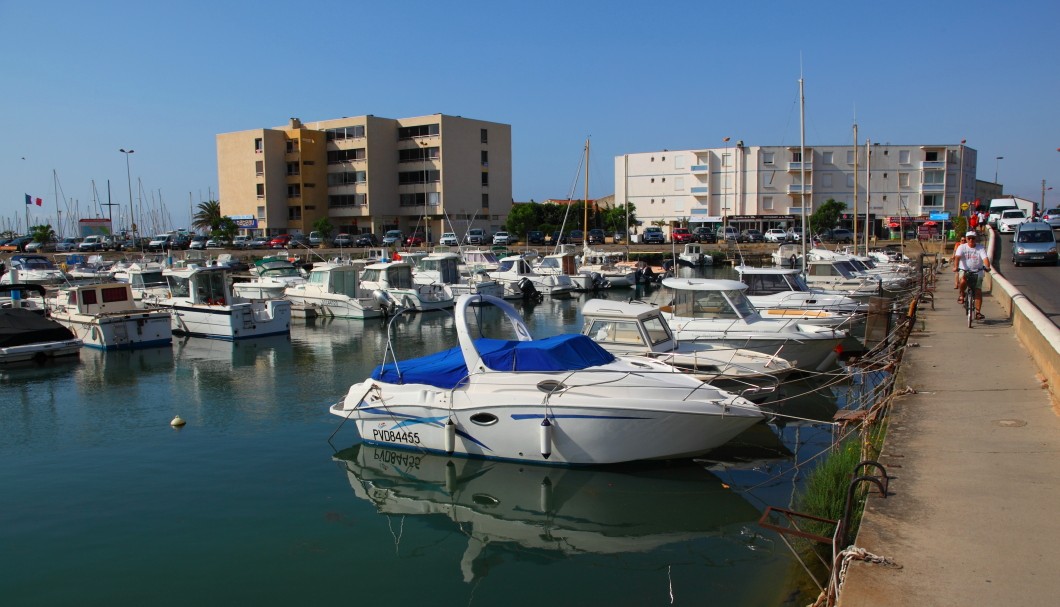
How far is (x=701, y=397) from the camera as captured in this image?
12.4m

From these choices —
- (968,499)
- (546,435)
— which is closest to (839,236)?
(546,435)

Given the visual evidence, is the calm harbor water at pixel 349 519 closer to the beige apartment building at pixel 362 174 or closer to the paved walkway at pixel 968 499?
the paved walkway at pixel 968 499

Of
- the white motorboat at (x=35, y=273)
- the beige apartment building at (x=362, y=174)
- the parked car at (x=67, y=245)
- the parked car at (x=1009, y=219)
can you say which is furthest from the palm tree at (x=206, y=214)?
the parked car at (x=1009, y=219)

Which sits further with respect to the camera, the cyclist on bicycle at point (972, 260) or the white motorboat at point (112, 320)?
the white motorboat at point (112, 320)

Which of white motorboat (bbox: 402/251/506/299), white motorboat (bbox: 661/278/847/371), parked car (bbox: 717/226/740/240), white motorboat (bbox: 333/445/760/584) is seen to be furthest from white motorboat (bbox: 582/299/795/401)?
parked car (bbox: 717/226/740/240)

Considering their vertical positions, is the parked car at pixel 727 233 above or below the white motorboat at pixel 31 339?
above

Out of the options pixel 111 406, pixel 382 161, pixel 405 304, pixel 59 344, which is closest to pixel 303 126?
pixel 382 161

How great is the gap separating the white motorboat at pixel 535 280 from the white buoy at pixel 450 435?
30693 mm

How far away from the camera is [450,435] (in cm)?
1309

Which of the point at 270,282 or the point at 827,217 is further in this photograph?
the point at 827,217

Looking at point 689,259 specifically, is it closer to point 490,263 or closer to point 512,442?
point 490,263

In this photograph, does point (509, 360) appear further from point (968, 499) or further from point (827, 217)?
point (827, 217)

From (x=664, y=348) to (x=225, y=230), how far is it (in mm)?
69392

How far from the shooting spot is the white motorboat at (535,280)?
44500 mm
